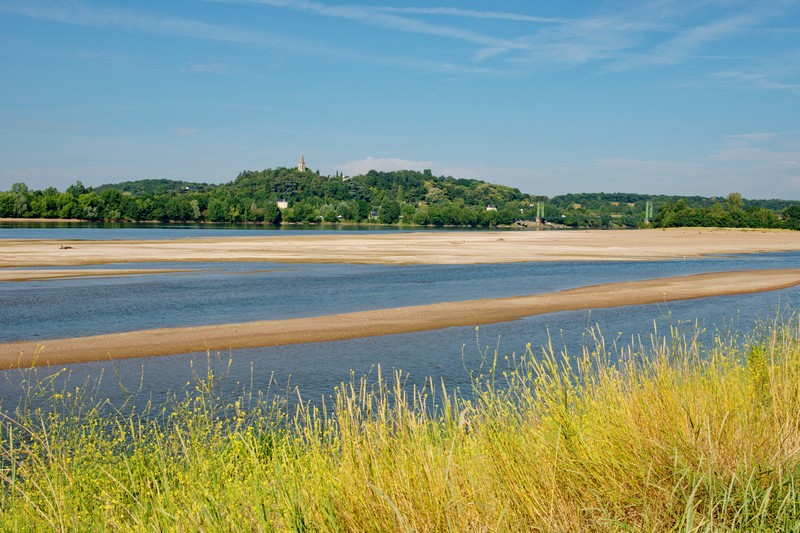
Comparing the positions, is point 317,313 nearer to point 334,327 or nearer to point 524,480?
point 334,327

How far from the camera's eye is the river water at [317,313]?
14953mm

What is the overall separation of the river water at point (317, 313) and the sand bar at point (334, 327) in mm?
948

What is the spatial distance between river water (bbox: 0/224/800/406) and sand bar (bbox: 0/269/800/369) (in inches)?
37.3

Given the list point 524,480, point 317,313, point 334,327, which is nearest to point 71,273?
point 317,313

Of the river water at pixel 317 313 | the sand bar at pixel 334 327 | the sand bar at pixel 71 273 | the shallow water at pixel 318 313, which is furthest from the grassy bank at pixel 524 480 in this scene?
the sand bar at pixel 71 273

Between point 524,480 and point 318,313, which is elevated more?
point 524,480

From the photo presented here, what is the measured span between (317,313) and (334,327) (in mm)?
3149

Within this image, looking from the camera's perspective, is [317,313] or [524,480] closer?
[524,480]

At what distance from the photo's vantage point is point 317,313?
24234mm

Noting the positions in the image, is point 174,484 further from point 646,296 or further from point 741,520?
point 646,296

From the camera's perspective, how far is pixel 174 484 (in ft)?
21.5

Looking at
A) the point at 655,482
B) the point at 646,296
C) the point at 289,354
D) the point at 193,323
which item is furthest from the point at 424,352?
the point at 646,296

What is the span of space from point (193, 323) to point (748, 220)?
133035 mm

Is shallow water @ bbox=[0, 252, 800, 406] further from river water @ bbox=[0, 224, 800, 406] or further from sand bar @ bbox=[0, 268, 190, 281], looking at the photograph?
sand bar @ bbox=[0, 268, 190, 281]
